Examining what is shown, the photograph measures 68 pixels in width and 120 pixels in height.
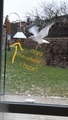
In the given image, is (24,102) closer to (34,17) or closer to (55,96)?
(55,96)

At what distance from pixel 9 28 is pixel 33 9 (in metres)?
0.23

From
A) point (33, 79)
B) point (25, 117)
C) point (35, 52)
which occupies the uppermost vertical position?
point (35, 52)

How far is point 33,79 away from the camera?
2.41m

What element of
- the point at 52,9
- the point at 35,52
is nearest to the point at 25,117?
the point at 35,52

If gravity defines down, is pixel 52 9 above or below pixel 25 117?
above

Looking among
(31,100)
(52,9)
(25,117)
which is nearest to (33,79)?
(31,100)

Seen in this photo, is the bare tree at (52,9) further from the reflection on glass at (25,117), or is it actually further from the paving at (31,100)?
the reflection on glass at (25,117)

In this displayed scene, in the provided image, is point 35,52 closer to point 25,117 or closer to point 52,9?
point 52,9

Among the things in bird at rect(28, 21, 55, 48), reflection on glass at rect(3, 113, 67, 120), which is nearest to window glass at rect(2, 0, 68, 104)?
bird at rect(28, 21, 55, 48)

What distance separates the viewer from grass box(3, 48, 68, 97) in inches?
94.0

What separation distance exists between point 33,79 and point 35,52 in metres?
0.20

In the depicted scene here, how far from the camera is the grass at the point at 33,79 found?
2.39 meters

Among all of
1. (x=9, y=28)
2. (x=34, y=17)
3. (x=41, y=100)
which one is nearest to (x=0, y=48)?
(x=9, y=28)

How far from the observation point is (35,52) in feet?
7.82
